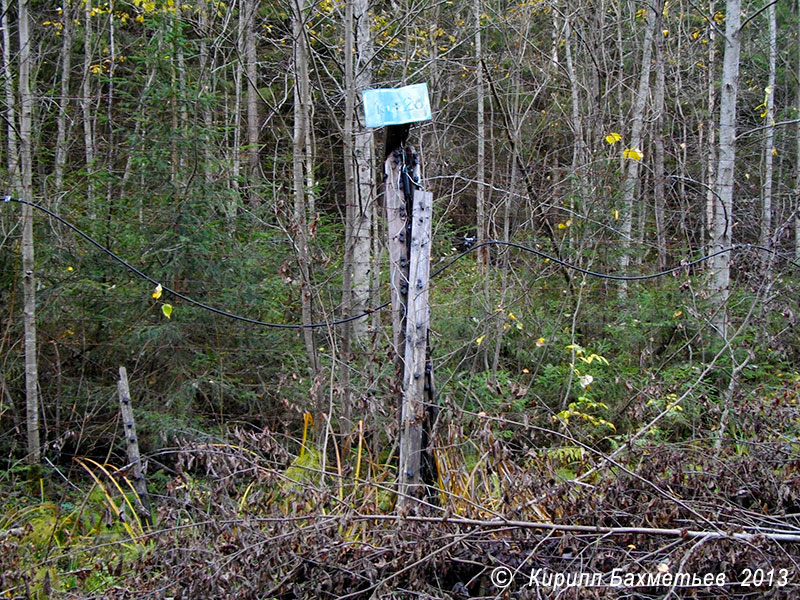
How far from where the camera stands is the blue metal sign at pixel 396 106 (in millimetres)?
3852

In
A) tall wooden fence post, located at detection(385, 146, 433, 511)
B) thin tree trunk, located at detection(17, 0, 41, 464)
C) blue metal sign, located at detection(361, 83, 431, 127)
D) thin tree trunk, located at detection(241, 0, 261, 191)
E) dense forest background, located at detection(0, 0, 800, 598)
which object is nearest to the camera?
dense forest background, located at detection(0, 0, 800, 598)

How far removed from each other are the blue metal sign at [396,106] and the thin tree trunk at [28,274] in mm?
3762

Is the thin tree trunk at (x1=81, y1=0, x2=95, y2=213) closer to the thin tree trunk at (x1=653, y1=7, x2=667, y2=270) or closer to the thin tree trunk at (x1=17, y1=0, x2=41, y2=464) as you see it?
the thin tree trunk at (x1=17, y1=0, x2=41, y2=464)

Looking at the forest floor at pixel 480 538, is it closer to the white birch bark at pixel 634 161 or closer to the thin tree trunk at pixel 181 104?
the thin tree trunk at pixel 181 104

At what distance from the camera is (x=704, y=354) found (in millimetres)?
7340

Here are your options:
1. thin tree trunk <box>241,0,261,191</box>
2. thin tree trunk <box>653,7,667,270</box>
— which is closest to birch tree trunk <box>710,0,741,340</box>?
thin tree trunk <box>653,7,667,270</box>

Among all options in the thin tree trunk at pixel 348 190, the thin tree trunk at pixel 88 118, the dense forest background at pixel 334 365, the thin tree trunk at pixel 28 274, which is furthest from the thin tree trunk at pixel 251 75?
the thin tree trunk at pixel 28 274

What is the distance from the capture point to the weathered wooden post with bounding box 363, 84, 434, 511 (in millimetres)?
3871

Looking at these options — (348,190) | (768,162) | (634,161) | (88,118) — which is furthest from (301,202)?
(768,162)

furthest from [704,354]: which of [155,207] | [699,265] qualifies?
[155,207]

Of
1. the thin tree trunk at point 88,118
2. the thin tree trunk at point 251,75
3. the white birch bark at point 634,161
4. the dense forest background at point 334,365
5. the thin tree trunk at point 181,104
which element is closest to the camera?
the dense forest background at point 334,365

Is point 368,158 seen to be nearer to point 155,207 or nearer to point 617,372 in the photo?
point 155,207

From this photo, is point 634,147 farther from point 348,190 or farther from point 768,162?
point 348,190

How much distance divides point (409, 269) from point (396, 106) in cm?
99
